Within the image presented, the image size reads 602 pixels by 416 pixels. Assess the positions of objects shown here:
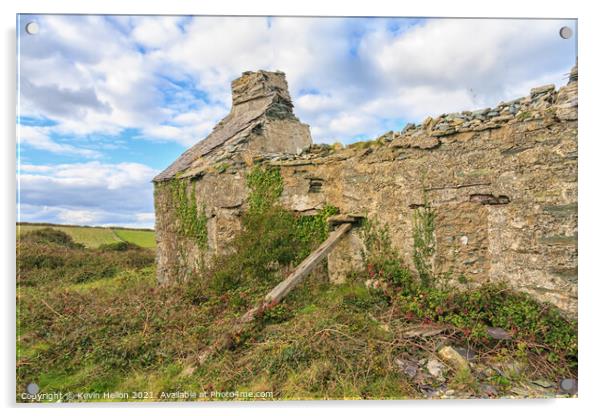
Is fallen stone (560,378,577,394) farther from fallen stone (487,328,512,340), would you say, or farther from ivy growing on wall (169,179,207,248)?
ivy growing on wall (169,179,207,248)

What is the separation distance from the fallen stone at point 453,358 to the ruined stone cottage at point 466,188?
4.77 feet

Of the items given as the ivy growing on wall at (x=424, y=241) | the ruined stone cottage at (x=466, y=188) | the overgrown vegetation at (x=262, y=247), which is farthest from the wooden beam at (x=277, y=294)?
the ivy growing on wall at (x=424, y=241)

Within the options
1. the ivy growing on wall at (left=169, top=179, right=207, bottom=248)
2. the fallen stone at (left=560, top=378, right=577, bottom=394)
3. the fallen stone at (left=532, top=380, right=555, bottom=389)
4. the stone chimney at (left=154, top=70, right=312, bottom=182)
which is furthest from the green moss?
the fallen stone at (left=560, top=378, right=577, bottom=394)

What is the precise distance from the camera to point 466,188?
4.99m

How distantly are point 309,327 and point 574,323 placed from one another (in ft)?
10.6

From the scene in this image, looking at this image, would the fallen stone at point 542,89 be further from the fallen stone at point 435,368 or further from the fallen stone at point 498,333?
the fallen stone at point 435,368

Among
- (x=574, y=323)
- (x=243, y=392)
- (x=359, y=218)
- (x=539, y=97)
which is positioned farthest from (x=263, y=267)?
(x=539, y=97)

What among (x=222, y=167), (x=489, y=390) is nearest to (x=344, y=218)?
(x=222, y=167)

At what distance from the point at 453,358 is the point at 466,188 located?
2.49 m

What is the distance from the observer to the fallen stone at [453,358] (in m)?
3.71

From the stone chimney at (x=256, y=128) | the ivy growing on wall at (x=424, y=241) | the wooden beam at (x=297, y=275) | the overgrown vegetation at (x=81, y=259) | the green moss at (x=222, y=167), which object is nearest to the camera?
the wooden beam at (x=297, y=275)

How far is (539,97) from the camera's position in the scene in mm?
4473

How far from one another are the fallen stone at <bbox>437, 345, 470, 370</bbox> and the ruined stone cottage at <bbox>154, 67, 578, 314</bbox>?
4.77ft

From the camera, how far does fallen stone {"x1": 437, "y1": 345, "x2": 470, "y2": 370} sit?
3.71 meters
